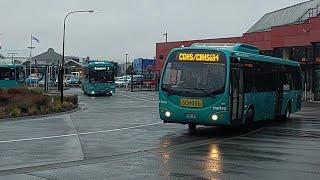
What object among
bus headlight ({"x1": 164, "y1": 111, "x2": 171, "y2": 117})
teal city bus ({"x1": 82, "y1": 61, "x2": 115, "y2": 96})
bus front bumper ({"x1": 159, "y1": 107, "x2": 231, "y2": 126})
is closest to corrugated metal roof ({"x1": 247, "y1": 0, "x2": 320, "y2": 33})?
teal city bus ({"x1": 82, "y1": 61, "x2": 115, "y2": 96})

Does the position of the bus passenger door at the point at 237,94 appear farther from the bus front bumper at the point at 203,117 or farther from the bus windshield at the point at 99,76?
the bus windshield at the point at 99,76

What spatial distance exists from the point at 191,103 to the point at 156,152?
4447 mm

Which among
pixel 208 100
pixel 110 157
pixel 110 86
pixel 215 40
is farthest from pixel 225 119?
pixel 215 40

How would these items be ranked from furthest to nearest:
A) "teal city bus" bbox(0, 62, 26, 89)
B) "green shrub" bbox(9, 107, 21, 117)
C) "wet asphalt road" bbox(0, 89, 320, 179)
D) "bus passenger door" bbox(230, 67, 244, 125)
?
"teal city bus" bbox(0, 62, 26, 89), "green shrub" bbox(9, 107, 21, 117), "bus passenger door" bbox(230, 67, 244, 125), "wet asphalt road" bbox(0, 89, 320, 179)

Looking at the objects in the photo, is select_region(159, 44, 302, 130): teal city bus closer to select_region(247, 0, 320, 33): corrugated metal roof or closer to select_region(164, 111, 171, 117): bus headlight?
select_region(164, 111, 171, 117): bus headlight

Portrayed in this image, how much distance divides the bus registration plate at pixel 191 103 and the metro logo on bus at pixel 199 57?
1400 mm

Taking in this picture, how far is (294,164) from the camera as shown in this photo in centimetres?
1238

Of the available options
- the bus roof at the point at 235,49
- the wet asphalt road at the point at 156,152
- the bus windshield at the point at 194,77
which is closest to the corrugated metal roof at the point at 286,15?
the bus roof at the point at 235,49

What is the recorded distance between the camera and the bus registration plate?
60.4ft

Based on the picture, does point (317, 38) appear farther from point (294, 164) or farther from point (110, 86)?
point (294, 164)

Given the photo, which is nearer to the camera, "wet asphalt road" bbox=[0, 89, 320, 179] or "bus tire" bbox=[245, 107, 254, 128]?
"wet asphalt road" bbox=[0, 89, 320, 179]

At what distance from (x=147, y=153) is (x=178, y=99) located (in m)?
4.89

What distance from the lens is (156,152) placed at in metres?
14.4

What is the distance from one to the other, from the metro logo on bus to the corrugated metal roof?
47.8 metres
